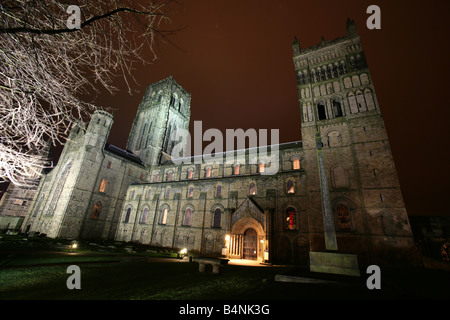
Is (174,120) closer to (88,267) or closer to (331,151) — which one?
(331,151)

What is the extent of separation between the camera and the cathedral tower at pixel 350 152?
16.0 meters

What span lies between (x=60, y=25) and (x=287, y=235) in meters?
20.1

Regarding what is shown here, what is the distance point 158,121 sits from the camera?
41031mm

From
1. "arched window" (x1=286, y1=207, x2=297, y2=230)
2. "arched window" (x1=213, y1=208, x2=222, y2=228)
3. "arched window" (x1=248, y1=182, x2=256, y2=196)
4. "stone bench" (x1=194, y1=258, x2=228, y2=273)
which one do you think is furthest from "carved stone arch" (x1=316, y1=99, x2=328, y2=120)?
"stone bench" (x1=194, y1=258, x2=228, y2=273)

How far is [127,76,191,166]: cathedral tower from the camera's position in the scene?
3878cm

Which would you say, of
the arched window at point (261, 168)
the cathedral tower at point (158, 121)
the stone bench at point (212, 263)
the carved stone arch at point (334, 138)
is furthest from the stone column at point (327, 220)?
the cathedral tower at point (158, 121)

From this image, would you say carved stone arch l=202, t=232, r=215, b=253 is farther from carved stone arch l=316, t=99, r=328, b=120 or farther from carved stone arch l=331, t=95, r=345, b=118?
carved stone arch l=331, t=95, r=345, b=118

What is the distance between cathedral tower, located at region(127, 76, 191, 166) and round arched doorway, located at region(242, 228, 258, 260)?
24.2 m

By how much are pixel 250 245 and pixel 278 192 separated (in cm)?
609

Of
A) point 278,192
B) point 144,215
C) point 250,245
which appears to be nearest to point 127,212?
point 144,215

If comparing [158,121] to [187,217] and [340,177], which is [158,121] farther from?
[340,177]
